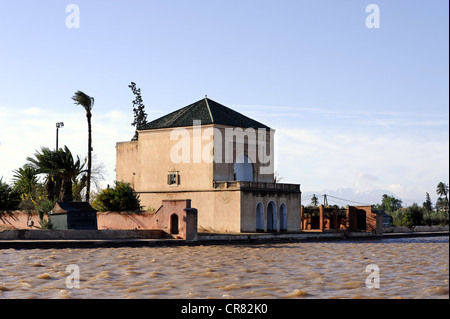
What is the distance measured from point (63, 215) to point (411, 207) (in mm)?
37684

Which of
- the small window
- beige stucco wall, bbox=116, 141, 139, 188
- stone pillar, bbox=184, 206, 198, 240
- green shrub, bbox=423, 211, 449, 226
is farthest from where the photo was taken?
green shrub, bbox=423, 211, 449, 226

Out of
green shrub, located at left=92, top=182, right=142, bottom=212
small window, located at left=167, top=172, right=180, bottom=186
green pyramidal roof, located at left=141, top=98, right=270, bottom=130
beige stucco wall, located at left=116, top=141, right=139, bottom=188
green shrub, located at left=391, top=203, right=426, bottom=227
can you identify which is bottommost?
green shrub, located at left=391, top=203, right=426, bottom=227

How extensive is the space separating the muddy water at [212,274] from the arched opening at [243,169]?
13871 mm

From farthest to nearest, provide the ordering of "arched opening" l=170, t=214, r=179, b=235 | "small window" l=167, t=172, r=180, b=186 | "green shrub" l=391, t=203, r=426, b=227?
"green shrub" l=391, t=203, r=426, b=227
"small window" l=167, t=172, r=180, b=186
"arched opening" l=170, t=214, r=179, b=235

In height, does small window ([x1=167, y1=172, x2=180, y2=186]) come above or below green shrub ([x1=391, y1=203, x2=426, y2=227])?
above

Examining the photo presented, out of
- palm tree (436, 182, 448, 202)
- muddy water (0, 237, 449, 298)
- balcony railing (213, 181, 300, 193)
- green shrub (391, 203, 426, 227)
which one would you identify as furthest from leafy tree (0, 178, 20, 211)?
palm tree (436, 182, 448, 202)

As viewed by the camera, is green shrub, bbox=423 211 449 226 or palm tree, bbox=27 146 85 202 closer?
palm tree, bbox=27 146 85 202

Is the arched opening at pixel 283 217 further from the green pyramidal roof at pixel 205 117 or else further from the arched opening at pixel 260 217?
the green pyramidal roof at pixel 205 117

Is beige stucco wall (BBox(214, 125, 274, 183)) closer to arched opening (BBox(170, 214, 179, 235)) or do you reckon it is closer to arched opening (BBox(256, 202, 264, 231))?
arched opening (BBox(256, 202, 264, 231))

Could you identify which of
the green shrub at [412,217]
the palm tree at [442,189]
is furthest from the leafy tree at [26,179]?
the palm tree at [442,189]

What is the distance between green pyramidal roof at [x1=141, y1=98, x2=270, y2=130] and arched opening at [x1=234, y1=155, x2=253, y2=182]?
7.39 feet

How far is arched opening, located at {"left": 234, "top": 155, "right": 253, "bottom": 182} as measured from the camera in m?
41.3
